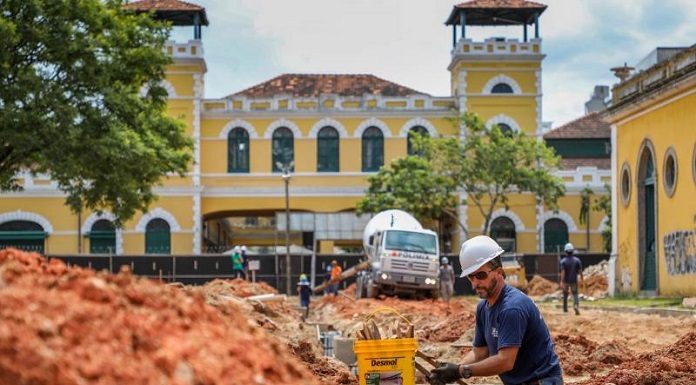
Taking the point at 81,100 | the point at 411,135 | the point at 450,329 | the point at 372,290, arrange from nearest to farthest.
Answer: the point at 450,329
the point at 81,100
the point at 372,290
the point at 411,135

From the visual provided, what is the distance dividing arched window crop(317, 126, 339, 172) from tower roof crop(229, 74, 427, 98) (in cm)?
287

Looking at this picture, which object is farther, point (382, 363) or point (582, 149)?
point (582, 149)

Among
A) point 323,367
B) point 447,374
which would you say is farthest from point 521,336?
point 323,367

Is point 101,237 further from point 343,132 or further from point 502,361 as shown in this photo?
point 502,361

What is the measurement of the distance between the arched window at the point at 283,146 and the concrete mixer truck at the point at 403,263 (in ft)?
74.7

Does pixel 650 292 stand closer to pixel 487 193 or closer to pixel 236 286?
pixel 236 286

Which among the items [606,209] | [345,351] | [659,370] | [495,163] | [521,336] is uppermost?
[495,163]

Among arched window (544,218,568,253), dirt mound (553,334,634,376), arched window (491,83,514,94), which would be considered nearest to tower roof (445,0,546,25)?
arched window (491,83,514,94)

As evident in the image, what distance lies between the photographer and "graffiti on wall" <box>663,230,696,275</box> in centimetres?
3147

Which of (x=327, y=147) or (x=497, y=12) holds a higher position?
(x=497, y=12)

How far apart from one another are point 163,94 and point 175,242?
25087 mm

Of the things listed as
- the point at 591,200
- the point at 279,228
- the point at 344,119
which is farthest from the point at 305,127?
the point at 591,200

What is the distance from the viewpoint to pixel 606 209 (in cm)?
6009

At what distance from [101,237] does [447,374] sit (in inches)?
2069
